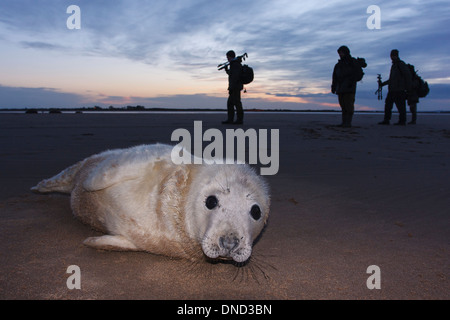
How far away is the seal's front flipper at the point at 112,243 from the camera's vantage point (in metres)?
2.27

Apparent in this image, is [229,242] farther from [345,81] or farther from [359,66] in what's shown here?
[359,66]

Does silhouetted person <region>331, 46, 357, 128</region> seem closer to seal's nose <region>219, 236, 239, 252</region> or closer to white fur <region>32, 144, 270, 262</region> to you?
white fur <region>32, 144, 270, 262</region>

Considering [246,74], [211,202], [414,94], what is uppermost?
[246,74]

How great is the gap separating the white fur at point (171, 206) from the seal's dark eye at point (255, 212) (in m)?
0.03

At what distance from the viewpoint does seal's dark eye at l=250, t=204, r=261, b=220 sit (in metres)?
2.16

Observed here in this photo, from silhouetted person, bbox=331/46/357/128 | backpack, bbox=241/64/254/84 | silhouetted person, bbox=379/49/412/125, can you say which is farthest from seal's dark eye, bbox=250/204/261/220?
silhouetted person, bbox=379/49/412/125

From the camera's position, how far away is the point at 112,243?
227 centimetres

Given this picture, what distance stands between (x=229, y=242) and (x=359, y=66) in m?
10.1

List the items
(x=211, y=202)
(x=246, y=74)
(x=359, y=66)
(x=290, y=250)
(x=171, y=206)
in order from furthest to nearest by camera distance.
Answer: (x=246, y=74)
(x=359, y=66)
(x=290, y=250)
(x=171, y=206)
(x=211, y=202)

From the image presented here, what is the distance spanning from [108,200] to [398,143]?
7.26 meters

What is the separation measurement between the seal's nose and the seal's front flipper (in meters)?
0.73

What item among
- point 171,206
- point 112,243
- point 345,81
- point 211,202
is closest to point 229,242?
point 211,202
